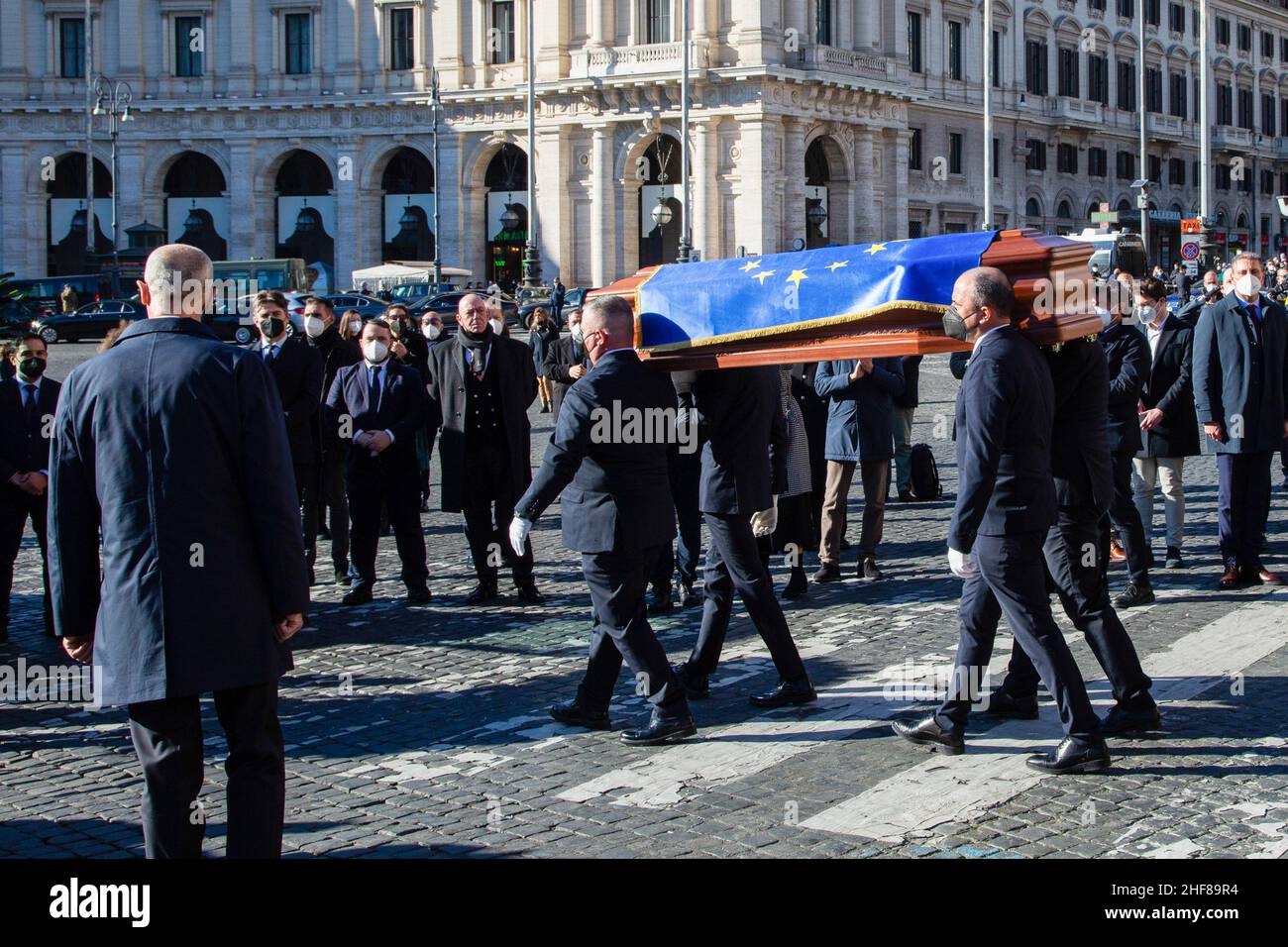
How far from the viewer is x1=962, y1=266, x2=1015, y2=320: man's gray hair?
6488mm

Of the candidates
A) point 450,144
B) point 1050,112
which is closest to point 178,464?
point 450,144

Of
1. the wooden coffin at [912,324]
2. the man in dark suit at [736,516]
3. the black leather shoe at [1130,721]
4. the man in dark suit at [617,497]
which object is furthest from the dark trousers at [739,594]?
the black leather shoe at [1130,721]

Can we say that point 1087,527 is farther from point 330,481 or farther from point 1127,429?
point 330,481

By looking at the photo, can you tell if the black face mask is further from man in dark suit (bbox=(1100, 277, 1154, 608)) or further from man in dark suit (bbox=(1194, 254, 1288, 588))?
man in dark suit (bbox=(1194, 254, 1288, 588))

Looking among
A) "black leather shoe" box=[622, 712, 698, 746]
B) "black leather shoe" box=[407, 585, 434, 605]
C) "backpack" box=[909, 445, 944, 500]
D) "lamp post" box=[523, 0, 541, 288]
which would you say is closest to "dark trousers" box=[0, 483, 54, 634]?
"black leather shoe" box=[407, 585, 434, 605]

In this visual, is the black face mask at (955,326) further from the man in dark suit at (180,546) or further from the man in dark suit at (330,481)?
the man in dark suit at (330,481)

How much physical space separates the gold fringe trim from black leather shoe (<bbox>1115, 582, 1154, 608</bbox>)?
3.37 meters

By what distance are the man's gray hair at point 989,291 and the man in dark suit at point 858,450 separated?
4.42m

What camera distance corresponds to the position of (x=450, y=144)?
2224 inches

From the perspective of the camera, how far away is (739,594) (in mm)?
7746

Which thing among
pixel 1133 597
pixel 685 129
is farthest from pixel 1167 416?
pixel 685 129

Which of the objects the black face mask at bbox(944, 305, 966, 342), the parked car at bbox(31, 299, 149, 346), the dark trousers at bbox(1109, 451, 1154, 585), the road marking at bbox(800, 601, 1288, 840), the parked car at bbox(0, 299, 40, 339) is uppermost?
the parked car at bbox(31, 299, 149, 346)

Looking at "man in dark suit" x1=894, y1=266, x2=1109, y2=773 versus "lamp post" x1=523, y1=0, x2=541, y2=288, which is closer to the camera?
"man in dark suit" x1=894, y1=266, x2=1109, y2=773

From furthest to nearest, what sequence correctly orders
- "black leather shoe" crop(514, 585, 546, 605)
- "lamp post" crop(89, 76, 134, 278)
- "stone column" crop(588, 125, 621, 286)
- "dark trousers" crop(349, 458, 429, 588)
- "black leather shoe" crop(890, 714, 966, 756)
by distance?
"stone column" crop(588, 125, 621, 286)
"lamp post" crop(89, 76, 134, 278)
"dark trousers" crop(349, 458, 429, 588)
"black leather shoe" crop(514, 585, 546, 605)
"black leather shoe" crop(890, 714, 966, 756)
